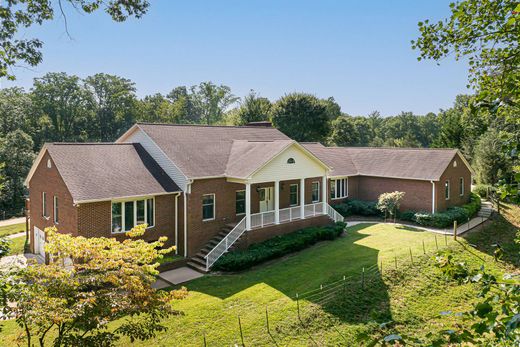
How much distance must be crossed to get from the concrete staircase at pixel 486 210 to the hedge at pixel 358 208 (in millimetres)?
8473

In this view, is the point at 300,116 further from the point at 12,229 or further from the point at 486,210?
the point at 12,229

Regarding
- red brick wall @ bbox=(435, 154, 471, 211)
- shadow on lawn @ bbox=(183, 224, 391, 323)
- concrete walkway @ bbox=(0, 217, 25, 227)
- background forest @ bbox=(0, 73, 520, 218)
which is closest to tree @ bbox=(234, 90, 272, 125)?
background forest @ bbox=(0, 73, 520, 218)

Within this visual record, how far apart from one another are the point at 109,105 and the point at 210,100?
22405mm

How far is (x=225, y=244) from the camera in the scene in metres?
19.0

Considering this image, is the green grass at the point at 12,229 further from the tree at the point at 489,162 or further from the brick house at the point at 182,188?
the tree at the point at 489,162

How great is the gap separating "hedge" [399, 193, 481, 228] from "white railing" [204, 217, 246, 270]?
13765mm

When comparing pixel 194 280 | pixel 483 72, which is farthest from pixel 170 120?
pixel 483 72

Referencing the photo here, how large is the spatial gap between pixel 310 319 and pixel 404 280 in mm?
6033

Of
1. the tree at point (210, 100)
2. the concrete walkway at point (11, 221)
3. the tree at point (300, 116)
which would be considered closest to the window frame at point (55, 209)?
the concrete walkway at point (11, 221)

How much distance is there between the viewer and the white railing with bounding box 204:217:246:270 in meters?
18.1

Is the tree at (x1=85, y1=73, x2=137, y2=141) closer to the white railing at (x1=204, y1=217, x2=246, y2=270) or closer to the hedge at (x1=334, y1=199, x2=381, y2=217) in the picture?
the hedge at (x1=334, y1=199, x2=381, y2=217)

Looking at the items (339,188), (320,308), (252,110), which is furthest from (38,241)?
(252,110)

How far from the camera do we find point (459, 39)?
5.36 metres

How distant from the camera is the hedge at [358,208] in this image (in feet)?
95.0
